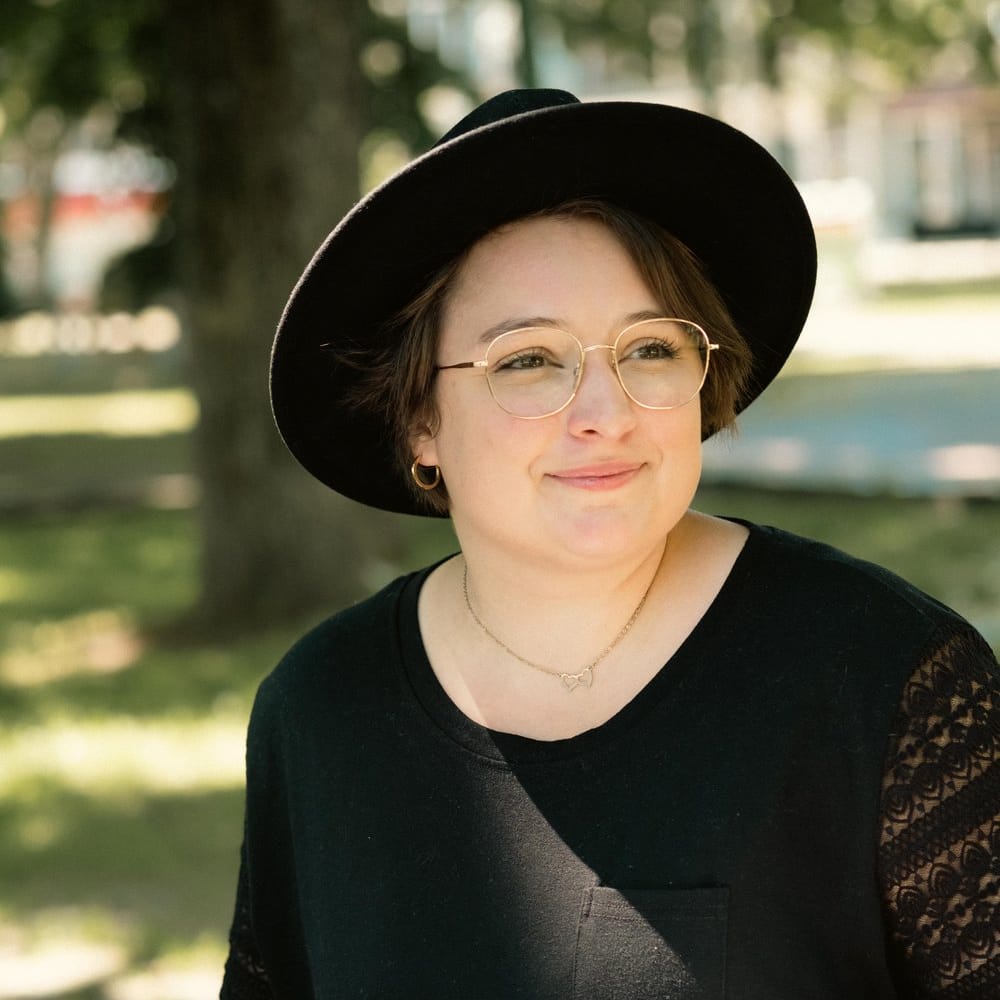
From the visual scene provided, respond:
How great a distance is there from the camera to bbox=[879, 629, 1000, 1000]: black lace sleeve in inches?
76.4

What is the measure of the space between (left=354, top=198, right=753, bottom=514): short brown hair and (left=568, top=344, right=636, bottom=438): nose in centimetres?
12

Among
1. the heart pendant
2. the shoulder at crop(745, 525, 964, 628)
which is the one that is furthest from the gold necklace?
the shoulder at crop(745, 525, 964, 628)

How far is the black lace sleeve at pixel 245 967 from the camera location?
8.17 feet

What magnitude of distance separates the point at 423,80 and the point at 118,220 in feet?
92.3

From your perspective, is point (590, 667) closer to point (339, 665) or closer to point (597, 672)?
point (597, 672)

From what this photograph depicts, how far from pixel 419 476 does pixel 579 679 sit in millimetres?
445

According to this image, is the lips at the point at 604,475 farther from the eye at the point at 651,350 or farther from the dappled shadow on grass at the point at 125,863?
the dappled shadow on grass at the point at 125,863

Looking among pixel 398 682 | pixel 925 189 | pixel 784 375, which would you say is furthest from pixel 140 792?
pixel 925 189

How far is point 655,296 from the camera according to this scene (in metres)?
2.21

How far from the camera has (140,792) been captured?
259 inches

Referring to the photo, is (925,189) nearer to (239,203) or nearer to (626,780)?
(239,203)

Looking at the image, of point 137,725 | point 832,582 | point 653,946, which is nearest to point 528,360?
point 832,582

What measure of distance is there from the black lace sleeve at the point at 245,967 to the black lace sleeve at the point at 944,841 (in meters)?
0.91

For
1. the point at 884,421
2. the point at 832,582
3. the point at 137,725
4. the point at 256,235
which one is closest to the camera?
the point at 832,582
